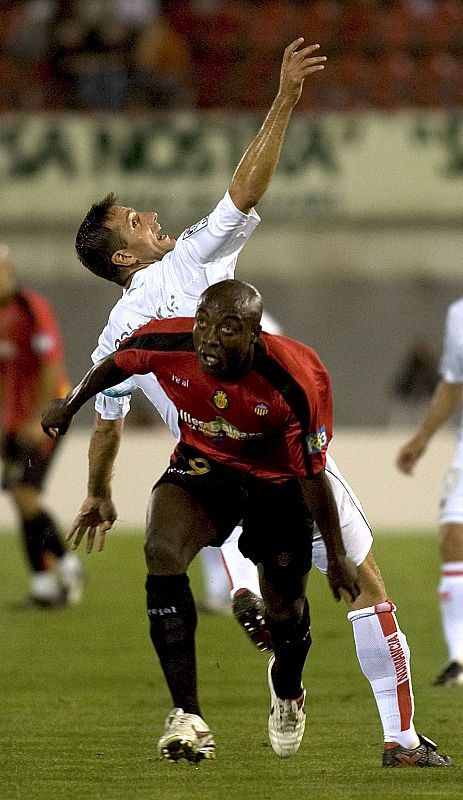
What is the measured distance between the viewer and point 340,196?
57.1 feet

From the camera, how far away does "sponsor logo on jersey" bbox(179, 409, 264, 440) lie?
15.0 feet

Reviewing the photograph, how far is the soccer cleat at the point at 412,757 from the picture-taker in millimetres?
4727

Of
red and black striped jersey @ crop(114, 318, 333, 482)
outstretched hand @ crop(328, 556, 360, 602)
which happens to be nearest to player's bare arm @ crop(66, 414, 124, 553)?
red and black striped jersey @ crop(114, 318, 333, 482)

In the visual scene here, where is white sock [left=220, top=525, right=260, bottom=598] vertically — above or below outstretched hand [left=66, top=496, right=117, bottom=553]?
below

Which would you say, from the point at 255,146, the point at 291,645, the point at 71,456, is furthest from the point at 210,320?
the point at 71,456

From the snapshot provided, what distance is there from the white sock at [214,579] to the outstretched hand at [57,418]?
439 centimetres

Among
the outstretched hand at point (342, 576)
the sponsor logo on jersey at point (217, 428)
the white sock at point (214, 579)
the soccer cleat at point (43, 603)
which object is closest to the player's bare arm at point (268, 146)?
the sponsor logo on jersey at point (217, 428)

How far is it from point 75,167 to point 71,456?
4.55 m

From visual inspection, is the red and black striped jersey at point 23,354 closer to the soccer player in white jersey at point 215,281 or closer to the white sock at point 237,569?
the white sock at point 237,569

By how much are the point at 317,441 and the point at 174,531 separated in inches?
22.6

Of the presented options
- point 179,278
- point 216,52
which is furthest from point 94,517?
point 216,52

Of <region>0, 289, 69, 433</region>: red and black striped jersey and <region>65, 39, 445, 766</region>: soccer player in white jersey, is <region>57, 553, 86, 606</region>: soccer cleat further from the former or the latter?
<region>65, 39, 445, 766</region>: soccer player in white jersey

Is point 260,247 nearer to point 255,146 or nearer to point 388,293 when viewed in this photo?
point 388,293

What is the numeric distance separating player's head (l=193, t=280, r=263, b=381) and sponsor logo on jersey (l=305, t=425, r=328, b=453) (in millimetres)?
281
